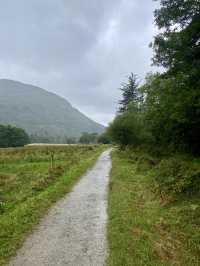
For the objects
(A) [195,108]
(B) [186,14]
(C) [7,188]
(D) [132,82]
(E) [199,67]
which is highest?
(D) [132,82]

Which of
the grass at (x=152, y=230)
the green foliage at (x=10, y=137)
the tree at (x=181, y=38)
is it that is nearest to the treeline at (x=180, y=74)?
the tree at (x=181, y=38)

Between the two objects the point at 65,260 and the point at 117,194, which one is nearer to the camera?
the point at 65,260

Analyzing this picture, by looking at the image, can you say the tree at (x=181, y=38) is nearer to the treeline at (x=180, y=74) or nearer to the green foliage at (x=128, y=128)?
the treeline at (x=180, y=74)

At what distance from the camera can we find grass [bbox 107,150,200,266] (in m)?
6.45

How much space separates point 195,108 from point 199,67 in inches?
84.0

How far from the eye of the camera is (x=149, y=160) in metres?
25.7

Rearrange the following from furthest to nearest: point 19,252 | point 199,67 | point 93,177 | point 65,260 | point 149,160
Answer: point 149,160 → point 93,177 → point 199,67 → point 19,252 → point 65,260

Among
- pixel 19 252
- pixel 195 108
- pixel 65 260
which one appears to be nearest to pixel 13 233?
pixel 19 252

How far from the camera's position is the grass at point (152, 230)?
21.2ft

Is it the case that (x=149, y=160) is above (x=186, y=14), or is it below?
below

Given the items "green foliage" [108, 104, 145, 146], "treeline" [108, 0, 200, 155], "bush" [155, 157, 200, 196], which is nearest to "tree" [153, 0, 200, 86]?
"treeline" [108, 0, 200, 155]

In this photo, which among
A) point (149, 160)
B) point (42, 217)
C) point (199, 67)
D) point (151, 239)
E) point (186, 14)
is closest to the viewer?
point (151, 239)

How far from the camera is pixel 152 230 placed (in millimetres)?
8336

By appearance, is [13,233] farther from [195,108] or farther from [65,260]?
[195,108]
